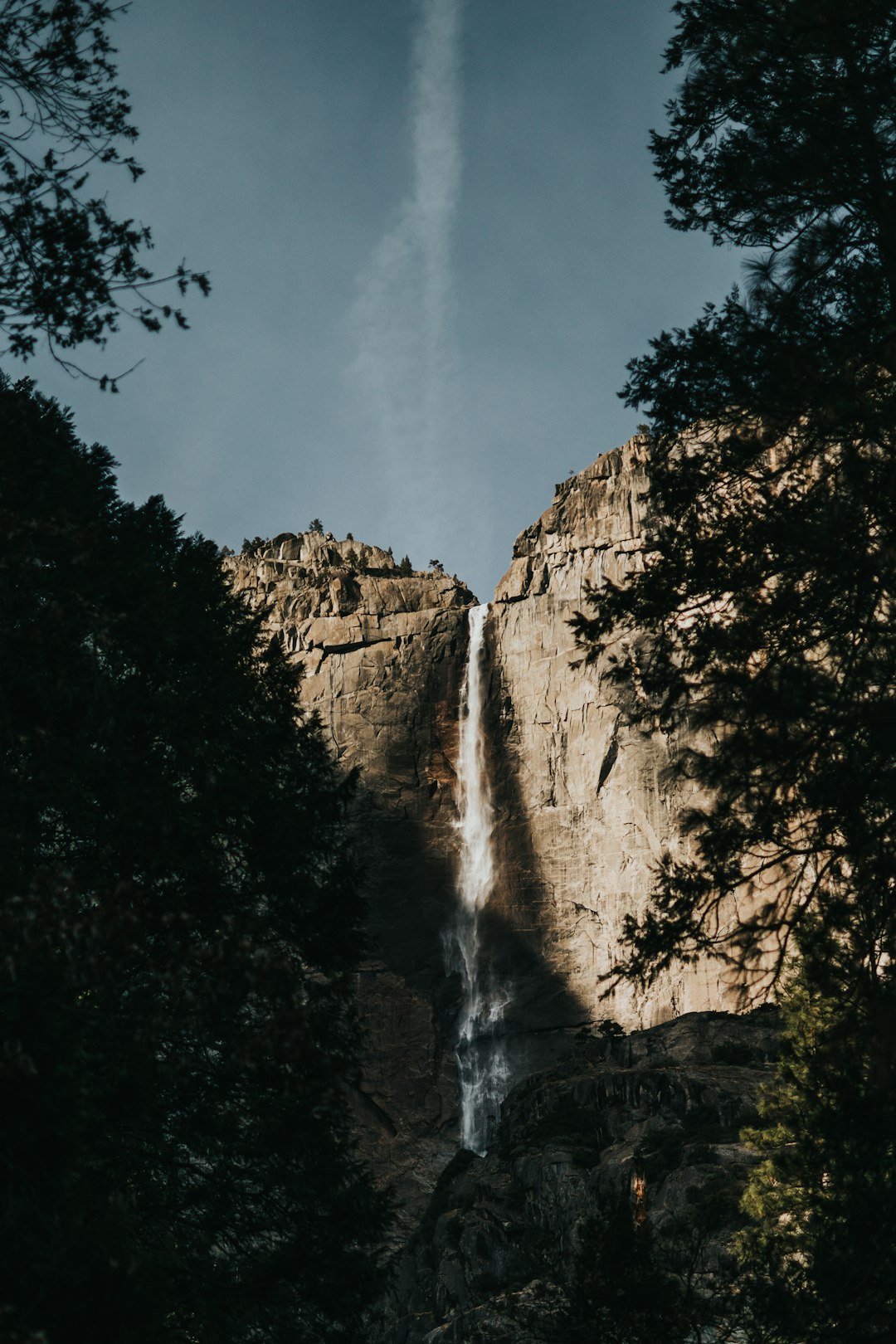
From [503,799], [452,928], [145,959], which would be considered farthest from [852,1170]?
[503,799]

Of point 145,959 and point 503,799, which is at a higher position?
point 503,799

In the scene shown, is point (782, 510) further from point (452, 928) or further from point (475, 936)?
point (452, 928)

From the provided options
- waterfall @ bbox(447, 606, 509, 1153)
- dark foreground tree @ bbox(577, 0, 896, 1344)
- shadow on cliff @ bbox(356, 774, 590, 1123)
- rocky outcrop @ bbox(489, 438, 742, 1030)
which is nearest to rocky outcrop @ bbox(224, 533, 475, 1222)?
shadow on cliff @ bbox(356, 774, 590, 1123)

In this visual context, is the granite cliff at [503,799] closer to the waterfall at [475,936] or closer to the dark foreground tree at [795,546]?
the waterfall at [475,936]

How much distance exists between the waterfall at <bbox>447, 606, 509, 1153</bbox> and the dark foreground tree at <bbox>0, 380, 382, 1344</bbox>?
37.2 m

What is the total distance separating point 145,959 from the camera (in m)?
6.29

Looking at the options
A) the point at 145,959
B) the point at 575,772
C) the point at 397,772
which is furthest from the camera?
the point at 397,772

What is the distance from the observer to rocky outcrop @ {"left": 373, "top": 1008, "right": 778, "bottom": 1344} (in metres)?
26.8

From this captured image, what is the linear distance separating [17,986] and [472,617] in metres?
53.5

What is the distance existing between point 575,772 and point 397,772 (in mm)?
9226

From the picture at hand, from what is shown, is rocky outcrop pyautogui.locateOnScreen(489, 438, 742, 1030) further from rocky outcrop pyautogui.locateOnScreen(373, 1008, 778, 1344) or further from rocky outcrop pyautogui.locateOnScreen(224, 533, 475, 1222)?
rocky outcrop pyautogui.locateOnScreen(373, 1008, 778, 1344)

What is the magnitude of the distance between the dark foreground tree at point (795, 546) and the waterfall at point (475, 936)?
1608 inches

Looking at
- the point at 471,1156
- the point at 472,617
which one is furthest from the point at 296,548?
the point at 471,1156

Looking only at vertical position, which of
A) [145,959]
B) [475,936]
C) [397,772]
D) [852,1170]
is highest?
[397,772]
